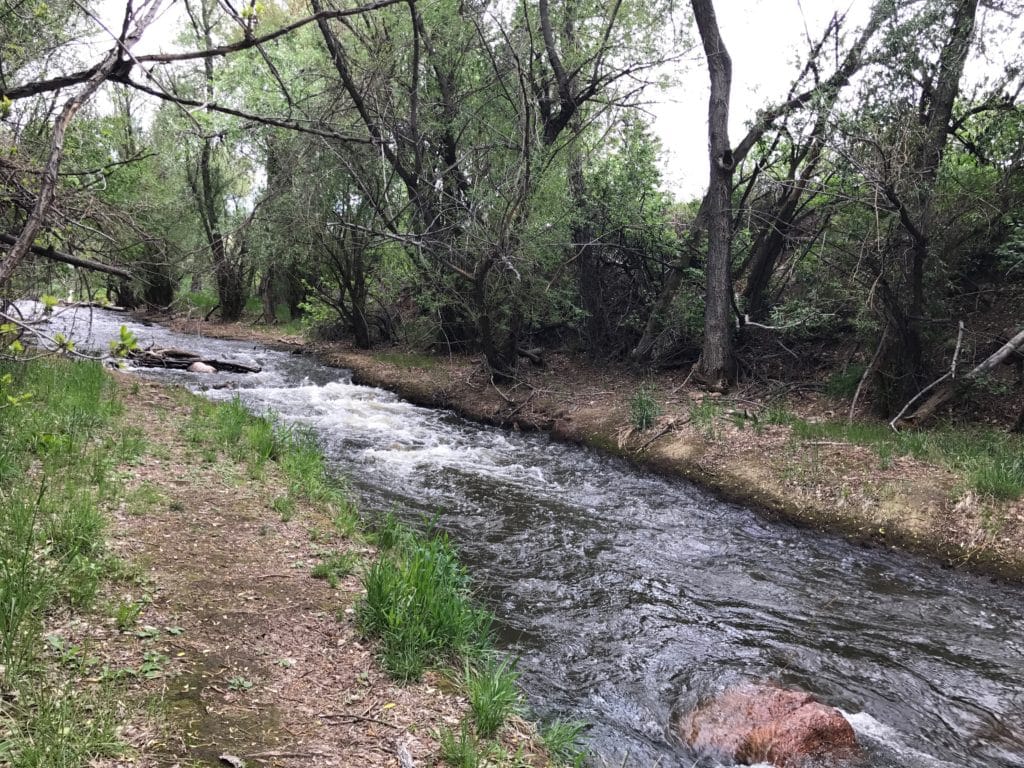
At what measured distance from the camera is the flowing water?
13.2 ft

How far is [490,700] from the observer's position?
10.6 feet

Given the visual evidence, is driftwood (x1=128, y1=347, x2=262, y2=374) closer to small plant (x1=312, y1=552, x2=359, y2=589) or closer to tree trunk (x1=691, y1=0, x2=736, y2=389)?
tree trunk (x1=691, y1=0, x2=736, y2=389)

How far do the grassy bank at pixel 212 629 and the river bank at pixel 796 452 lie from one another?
4.65 meters

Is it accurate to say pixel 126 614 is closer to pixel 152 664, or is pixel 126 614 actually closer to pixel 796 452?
pixel 152 664

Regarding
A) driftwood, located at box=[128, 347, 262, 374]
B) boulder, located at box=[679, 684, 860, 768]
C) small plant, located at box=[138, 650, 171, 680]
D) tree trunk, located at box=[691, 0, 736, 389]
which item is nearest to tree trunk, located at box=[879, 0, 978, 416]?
tree trunk, located at box=[691, 0, 736, 389]

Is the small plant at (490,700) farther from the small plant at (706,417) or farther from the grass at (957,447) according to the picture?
the small plant at (706,417)

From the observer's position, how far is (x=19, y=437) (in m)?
5.36

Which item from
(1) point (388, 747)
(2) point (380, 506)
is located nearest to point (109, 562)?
(1) point (388, 747)

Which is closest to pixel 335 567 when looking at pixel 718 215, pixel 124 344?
pixel 124 344

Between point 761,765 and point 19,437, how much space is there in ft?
19.8

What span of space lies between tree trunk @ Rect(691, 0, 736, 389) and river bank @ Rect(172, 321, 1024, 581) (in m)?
0.74

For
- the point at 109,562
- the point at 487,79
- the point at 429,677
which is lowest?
the point at 429,677

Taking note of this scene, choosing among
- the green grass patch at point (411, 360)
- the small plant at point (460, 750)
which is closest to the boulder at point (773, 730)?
the small plant at point (460, 750)

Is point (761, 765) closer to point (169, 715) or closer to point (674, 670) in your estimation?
point (674, 670)
